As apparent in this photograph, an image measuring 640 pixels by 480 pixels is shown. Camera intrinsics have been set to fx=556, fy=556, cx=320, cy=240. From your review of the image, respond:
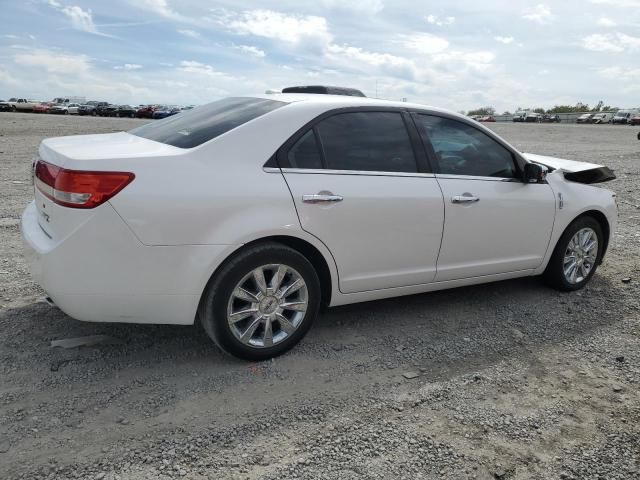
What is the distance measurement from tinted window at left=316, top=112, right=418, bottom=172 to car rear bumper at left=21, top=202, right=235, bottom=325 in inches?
40.6

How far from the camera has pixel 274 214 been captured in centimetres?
338

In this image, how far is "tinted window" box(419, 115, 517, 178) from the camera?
4223 millimetres

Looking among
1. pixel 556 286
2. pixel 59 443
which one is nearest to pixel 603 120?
pixel 556 286

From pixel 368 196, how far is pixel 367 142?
0.43 metres

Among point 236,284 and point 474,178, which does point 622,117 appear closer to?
point 474,178

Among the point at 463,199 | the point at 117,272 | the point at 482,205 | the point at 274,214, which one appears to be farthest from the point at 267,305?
the point at 482,205

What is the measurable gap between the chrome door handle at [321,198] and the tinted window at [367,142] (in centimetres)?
23

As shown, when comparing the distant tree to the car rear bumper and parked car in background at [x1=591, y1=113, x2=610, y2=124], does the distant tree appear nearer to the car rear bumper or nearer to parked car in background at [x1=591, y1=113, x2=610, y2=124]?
parked car in background at [x1=591, y1=113, x2=610, y2=124]

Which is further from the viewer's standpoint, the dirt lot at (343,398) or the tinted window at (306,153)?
the tinted window at (306,153)

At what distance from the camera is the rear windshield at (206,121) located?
3521mm

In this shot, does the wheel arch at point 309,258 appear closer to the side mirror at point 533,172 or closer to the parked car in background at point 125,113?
the side mirror at point 533,172

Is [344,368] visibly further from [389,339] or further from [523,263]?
[523,263]

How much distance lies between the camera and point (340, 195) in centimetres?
361

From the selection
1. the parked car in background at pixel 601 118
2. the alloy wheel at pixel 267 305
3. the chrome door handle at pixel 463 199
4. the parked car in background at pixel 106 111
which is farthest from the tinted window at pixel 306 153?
the parked car in background at pixel 601 118
